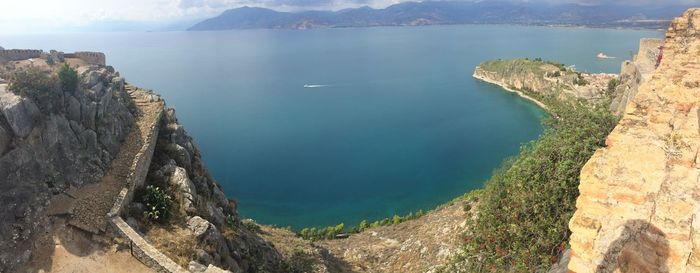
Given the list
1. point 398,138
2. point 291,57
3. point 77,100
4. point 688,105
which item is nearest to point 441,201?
point 398,138

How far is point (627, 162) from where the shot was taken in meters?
5.09


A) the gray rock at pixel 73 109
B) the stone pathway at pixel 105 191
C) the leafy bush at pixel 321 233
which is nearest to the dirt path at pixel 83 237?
the stone pathway at pixel 105 191

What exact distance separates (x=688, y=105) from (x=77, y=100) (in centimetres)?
1905

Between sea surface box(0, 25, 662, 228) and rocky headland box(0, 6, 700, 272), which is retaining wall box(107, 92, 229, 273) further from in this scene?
sea surface box(0, 25, 662, 228)

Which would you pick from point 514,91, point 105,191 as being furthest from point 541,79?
point 105,191

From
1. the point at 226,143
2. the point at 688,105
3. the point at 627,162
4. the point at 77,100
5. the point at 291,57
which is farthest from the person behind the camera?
the point at 291,57

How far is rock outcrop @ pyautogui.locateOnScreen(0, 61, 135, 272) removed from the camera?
1305 cm

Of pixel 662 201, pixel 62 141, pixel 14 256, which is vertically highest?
pixel 662 201

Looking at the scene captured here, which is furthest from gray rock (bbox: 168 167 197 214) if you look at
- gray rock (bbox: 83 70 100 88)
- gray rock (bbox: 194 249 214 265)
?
gray rock (bbox: 83 70 100 88)

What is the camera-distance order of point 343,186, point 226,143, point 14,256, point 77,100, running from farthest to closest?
point 226,143, point 343,186, point 77,100, point 14,256

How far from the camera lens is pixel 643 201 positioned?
Answer: 4613 mm

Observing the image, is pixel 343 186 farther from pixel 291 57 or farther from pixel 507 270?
pixel 291 57

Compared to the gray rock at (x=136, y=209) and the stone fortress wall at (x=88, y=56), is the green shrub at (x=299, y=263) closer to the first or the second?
the gray rock at (x=136, y=209)

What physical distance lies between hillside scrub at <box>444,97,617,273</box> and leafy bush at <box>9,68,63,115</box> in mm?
15747
